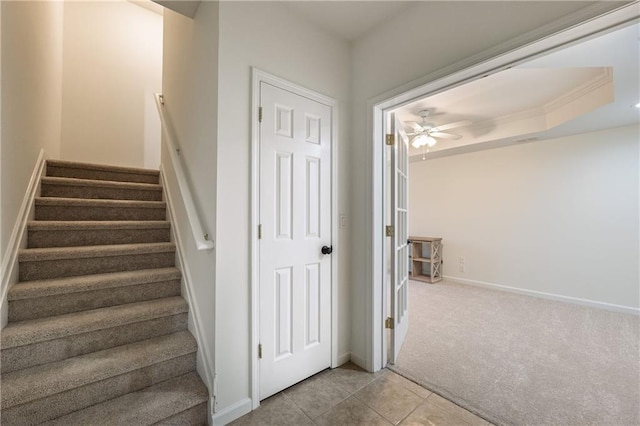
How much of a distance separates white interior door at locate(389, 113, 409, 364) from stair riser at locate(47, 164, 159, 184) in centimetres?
262

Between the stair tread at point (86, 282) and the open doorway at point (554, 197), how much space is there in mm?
1974

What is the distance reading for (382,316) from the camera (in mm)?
2111

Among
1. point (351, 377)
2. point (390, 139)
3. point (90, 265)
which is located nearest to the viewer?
point (90, 265)

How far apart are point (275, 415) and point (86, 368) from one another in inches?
→ 42.0

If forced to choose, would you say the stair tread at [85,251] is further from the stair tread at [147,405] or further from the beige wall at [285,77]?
the stair tread at [147,405]

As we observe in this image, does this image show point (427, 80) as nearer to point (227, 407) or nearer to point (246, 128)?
point (246, 128)

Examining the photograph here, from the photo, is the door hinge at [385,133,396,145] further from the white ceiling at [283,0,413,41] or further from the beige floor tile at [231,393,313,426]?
the beige floor tile at [231,393,313,426]

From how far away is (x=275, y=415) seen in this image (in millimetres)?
1594

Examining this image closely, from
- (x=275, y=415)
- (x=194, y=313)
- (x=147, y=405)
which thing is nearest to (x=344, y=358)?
(x=275, y=415)

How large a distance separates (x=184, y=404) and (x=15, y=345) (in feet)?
2.94

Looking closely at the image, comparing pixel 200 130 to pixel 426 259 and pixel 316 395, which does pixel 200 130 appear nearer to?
pixel 316 395

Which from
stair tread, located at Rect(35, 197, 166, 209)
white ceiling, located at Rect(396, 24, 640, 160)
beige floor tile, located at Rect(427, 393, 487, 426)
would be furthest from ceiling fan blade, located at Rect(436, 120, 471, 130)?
stair tread, located at Rect(35, 197, 166, 209)

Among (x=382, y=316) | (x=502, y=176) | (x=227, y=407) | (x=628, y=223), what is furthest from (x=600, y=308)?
(x=227, y=407)

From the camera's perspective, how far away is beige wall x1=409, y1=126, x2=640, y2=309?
3377 mm
